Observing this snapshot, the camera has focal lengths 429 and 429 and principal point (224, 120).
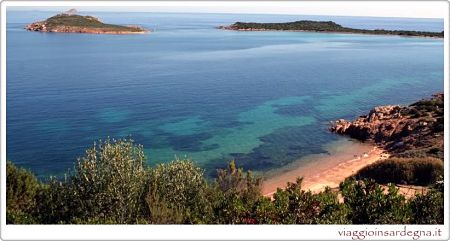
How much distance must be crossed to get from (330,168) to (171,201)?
2156 cm

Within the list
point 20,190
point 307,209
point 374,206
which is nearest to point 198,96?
point 20,190

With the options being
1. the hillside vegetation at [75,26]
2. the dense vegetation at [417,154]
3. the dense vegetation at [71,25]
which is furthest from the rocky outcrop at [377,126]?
the dense vegetation at [71,25]

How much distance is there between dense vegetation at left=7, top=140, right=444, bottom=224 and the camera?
17.5 metres

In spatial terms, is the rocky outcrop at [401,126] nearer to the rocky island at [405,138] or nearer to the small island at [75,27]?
the rocky island at [405,138]

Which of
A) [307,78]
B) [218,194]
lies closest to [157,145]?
[218,194]

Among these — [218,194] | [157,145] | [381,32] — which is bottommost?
[157,145]

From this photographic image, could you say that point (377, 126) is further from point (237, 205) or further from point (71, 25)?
point (71, 25)

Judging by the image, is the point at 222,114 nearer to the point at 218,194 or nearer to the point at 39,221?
the point at 218,194

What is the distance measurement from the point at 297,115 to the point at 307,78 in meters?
25.7

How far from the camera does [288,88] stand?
72188mm

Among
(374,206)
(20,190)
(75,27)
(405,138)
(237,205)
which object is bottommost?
(405,138)

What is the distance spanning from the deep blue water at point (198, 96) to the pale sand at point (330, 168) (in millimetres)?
2087

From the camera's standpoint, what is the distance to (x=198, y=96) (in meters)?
64.7

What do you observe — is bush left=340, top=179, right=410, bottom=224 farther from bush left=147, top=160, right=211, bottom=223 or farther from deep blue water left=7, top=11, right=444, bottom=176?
deep blue water left=7, top=11, right=444, bottom=176
